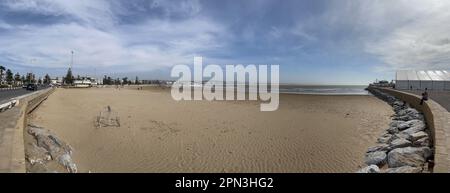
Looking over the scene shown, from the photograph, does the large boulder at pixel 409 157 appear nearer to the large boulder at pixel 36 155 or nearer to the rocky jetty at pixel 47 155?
the rocky jetty at pixel 47 155

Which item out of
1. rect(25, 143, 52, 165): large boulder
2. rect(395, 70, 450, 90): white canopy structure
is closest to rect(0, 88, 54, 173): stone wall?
rect(25, 143, 52, 165): large boulder

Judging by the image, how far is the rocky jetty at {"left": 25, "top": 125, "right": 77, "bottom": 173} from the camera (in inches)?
258

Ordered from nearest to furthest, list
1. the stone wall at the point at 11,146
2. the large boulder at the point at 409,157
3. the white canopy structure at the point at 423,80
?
1. the stone wall at the point at 11,146
2. the large boulder at the point at 409,157
3. the white canopy structure at the point at 423,80

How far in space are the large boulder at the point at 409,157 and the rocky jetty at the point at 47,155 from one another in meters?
7.58

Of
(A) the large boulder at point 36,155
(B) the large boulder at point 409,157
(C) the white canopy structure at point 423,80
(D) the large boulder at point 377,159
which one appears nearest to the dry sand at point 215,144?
(D) the large boulder at point 377,159

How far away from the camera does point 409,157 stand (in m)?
7.02

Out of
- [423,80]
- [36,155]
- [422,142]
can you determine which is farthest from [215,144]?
[423,80]

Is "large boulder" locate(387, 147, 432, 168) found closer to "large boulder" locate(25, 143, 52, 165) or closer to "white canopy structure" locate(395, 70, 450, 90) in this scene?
"large boulder" locate(25, 143, 52, 165)

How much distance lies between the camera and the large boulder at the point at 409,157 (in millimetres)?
6779

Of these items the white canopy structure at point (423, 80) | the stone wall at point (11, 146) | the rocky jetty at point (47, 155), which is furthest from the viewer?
the white canopy structure at point (423, 80)

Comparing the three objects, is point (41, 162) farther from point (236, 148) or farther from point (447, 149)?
point (447, 149)
